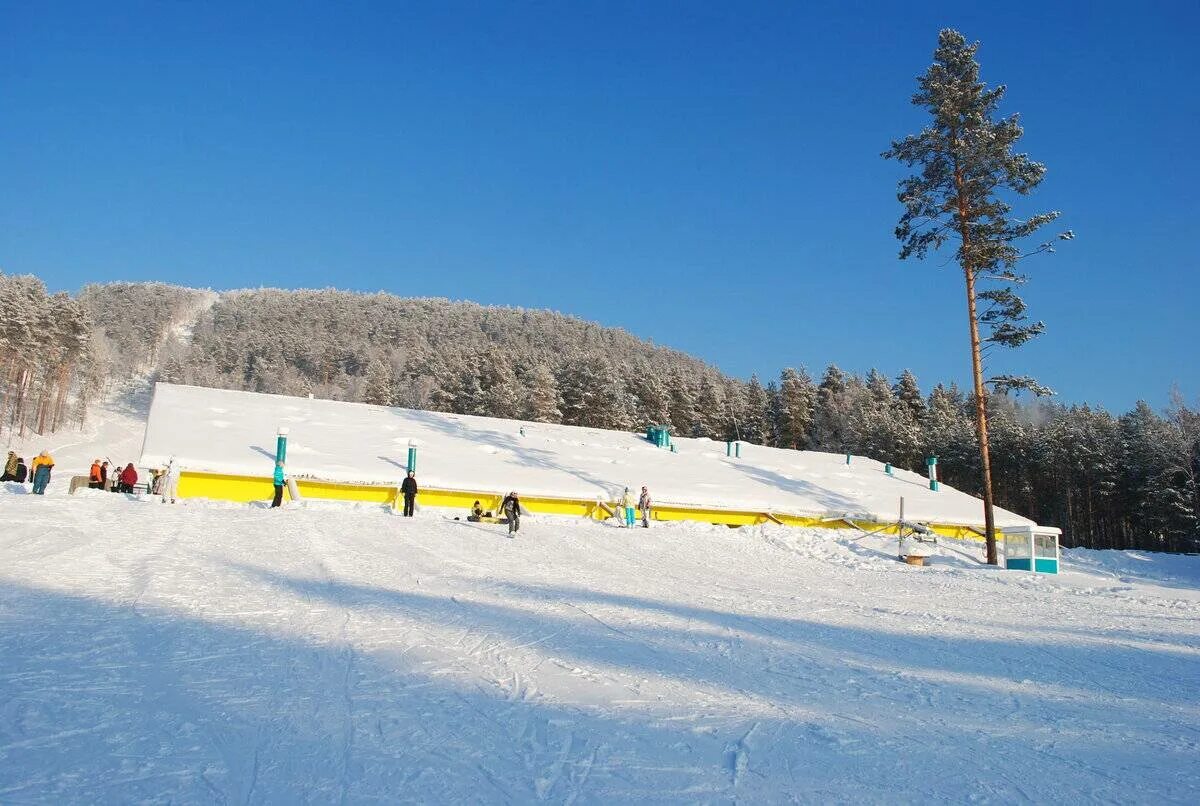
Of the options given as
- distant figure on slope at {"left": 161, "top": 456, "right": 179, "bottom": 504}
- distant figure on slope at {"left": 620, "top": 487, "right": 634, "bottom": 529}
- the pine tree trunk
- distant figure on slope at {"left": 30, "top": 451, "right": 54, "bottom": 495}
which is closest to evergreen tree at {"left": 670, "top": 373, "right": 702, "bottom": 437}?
distant figure on slope at {"left": 620, "top": 487, "right": 634, "bottom": 529}

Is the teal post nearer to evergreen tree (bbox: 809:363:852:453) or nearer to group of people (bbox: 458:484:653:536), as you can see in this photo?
group of people (bbox: 458:484:653:536)

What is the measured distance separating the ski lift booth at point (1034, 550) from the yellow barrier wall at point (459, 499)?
6.49m

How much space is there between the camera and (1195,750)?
4.85 meters

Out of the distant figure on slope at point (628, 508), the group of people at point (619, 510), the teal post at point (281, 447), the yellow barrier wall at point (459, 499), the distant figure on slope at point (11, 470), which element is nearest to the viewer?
the group of people at point (619, 510)

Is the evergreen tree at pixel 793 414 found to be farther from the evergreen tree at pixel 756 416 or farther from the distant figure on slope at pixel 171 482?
the distant figure on slope at pixel 171 482

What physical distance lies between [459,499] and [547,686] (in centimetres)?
1746

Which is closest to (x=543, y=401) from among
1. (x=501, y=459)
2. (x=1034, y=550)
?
(x=501, y=459)

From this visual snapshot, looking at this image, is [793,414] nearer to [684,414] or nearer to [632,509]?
[684,414]

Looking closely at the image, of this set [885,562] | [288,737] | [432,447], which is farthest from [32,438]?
[288,737]

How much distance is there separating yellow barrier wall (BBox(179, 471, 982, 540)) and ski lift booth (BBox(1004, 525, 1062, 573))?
649cm

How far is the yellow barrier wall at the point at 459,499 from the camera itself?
20.2m

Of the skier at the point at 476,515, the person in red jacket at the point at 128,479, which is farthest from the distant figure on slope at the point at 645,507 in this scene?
the person in red jacket at the point at 128,479

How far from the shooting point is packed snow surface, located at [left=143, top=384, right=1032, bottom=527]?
2198cm

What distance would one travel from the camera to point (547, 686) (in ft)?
19.1
